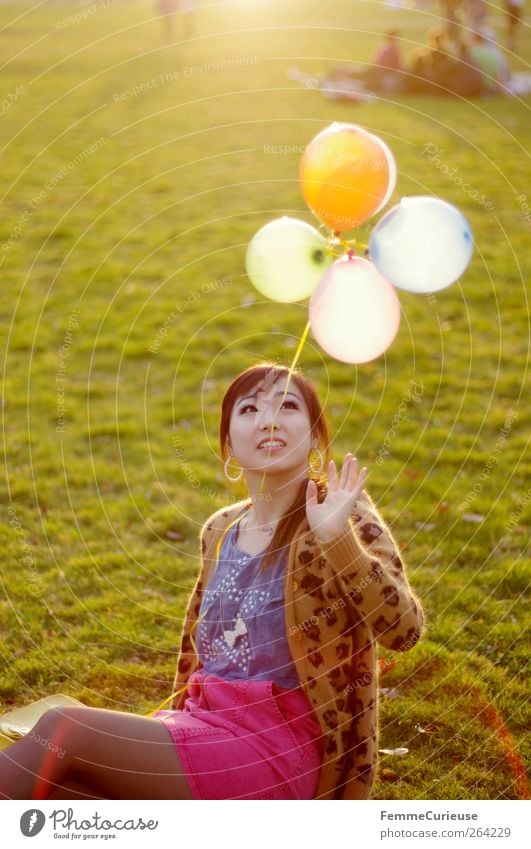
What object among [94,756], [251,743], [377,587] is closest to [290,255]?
[377,587]

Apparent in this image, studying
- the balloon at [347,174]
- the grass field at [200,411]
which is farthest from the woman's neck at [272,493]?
the grass field at [200,411]

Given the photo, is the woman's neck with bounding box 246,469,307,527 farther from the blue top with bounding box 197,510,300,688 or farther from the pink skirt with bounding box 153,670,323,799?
the pink skirt with bounding box 153,670,323,799

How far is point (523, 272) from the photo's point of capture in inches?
291

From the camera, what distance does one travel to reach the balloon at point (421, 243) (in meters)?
2.82

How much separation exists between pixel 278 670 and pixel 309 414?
2.39 ft

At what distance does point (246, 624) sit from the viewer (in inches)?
107

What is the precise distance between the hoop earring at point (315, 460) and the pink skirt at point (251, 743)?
2.14 ft

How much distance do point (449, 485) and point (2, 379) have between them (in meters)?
2.88

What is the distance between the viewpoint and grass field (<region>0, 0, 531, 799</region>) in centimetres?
360

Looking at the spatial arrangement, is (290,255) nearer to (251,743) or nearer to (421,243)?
(421,243)

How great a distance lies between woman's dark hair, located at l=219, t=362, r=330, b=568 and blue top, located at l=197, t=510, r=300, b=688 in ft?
0.15

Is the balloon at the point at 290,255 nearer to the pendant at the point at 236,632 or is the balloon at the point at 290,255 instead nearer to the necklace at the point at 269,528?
the necklace at the point at 269,528

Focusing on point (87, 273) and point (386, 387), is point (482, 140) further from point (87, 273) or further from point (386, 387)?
point (386, 387)

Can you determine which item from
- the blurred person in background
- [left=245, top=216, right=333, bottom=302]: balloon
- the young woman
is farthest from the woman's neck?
the blurred person in background
